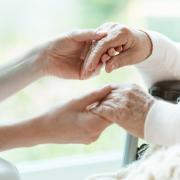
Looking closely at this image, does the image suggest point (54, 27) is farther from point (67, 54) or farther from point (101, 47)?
point (101, 47)

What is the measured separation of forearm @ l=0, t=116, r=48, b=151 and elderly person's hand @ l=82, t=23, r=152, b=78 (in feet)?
0.76

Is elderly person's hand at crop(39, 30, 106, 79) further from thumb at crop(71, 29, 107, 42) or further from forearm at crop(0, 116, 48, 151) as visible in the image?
forearm at crop(0, 116, 48, 151)

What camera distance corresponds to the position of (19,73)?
129cm

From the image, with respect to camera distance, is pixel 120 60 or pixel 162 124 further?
pixel 120 60

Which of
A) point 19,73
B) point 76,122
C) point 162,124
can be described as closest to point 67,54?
point 19,73

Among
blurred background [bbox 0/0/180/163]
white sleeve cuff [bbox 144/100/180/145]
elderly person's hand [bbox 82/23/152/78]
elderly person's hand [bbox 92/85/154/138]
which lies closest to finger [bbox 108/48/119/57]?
elderly person's hand [bbox 82/23/152/78]

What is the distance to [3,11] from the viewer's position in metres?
1.59

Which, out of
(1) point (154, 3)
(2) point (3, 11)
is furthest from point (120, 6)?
(2) point (3, 11)

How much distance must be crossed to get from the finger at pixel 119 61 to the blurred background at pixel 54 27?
55 cm

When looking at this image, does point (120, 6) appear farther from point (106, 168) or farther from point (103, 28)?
point (106, 168)

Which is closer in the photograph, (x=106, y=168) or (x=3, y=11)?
(x=3, y=11)

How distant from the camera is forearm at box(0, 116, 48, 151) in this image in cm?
113

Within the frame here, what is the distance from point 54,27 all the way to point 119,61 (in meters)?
0.57

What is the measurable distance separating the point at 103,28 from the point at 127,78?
671mm
